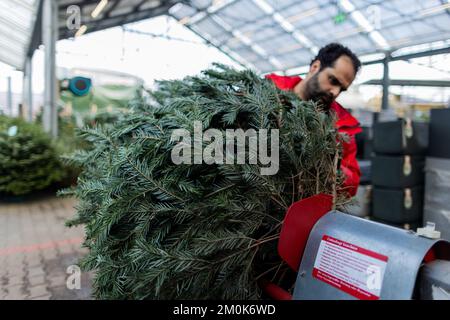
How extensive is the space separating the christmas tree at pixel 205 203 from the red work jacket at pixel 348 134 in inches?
10.3

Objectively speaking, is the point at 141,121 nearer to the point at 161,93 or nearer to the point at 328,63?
the point at 161,93

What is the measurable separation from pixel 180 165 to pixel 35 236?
9.78 ft

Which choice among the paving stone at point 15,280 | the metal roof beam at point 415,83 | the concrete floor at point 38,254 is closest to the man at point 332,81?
the concrete floor at point 38,254

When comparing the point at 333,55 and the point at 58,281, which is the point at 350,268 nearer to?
the point at 333,55

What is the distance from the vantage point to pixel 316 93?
171 cm

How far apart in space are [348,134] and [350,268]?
0.68 m

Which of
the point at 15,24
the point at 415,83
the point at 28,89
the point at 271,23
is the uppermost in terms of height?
the point at 271,23

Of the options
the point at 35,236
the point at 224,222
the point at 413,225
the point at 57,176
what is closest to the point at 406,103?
the point at 413,225

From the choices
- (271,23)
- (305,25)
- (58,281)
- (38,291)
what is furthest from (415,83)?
(38,291)

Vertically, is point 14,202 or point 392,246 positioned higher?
point 392,246

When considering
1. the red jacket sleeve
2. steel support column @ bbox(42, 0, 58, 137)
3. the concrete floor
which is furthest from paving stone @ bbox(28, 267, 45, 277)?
steel support column @ bbox(42, 0, 58, 137)

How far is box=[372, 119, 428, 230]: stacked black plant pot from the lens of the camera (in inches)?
150

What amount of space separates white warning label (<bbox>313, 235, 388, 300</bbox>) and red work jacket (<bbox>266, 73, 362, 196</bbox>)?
432 mm

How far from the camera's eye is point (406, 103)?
14.4 meters
